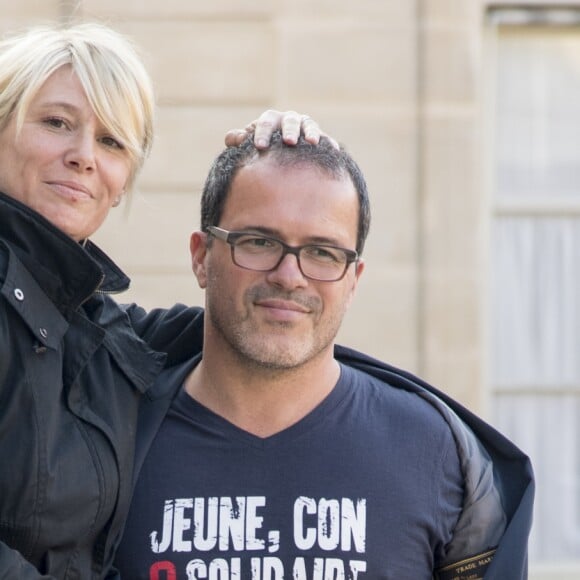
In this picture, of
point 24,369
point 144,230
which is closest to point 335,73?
point 144,230

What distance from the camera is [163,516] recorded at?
3.03m

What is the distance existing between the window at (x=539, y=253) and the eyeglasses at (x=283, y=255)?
3353 mm

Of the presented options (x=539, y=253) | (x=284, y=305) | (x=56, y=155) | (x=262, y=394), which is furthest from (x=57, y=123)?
(x=539, y=253)

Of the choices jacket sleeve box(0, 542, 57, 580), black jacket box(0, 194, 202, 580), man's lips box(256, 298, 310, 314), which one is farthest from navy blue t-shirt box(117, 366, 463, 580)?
jacket sleeve box(0, 542, 57, 580)

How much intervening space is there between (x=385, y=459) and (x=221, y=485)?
0.35m

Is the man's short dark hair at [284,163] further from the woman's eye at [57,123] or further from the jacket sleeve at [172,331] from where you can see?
the woman's eye at [57,123]

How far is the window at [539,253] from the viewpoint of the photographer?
6359mm

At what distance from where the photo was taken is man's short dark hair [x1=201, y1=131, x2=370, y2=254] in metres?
3.20

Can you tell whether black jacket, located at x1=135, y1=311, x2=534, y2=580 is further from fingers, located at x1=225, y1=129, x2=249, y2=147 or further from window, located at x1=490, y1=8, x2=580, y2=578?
window, located at x1=490, y1=8, x2=580, y2=578

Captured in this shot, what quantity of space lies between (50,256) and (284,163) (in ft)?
1.92

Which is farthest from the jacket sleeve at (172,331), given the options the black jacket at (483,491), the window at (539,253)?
the window at (539,253)

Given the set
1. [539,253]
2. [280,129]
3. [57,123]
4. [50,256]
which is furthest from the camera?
[539,253]

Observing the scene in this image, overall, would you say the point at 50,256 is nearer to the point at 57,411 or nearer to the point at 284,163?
the point at 57,411

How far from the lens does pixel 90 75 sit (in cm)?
300
